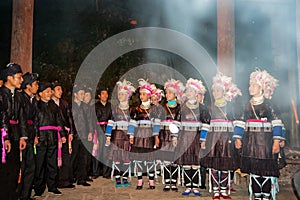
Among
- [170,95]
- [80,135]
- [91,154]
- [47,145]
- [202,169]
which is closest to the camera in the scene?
[47,145]

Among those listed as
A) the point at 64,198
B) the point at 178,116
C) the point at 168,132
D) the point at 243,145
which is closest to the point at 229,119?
the point at 243,145

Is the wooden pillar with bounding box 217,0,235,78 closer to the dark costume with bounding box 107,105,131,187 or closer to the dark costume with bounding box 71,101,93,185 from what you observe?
the dark costume with bounding box 107,105,131,187

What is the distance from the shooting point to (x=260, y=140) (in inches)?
171

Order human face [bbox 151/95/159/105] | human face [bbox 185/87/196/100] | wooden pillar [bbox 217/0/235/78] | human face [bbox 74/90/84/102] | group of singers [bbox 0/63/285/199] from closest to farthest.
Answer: group of singers [bbox 0/63/285/199] → human face [bbox 185/87/196/100] → human face [bbox 151/95/159/105] → human face [bbox 74/90/84/102] → wooden pillar [bbox 217/0/235/78]

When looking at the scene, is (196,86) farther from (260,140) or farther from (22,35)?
(22,35)

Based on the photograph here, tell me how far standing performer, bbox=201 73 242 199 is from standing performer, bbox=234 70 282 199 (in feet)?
0.93

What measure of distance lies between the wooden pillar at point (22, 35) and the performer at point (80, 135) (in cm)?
140

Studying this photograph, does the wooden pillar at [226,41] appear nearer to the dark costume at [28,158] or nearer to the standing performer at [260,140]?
the standing performer at [260,140]

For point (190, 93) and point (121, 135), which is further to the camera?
point (121, 135)

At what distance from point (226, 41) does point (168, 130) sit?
2.84 m

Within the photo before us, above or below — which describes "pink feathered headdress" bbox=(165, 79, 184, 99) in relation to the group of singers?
above

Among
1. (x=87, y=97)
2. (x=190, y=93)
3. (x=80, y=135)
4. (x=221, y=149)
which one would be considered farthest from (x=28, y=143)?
(x=221, y=149)

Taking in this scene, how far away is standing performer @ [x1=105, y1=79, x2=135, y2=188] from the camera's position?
5852mm

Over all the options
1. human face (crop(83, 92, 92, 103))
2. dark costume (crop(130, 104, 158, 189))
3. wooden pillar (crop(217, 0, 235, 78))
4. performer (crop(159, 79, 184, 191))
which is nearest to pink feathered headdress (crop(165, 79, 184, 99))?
performer (crop(159, 79, 184, 191))
